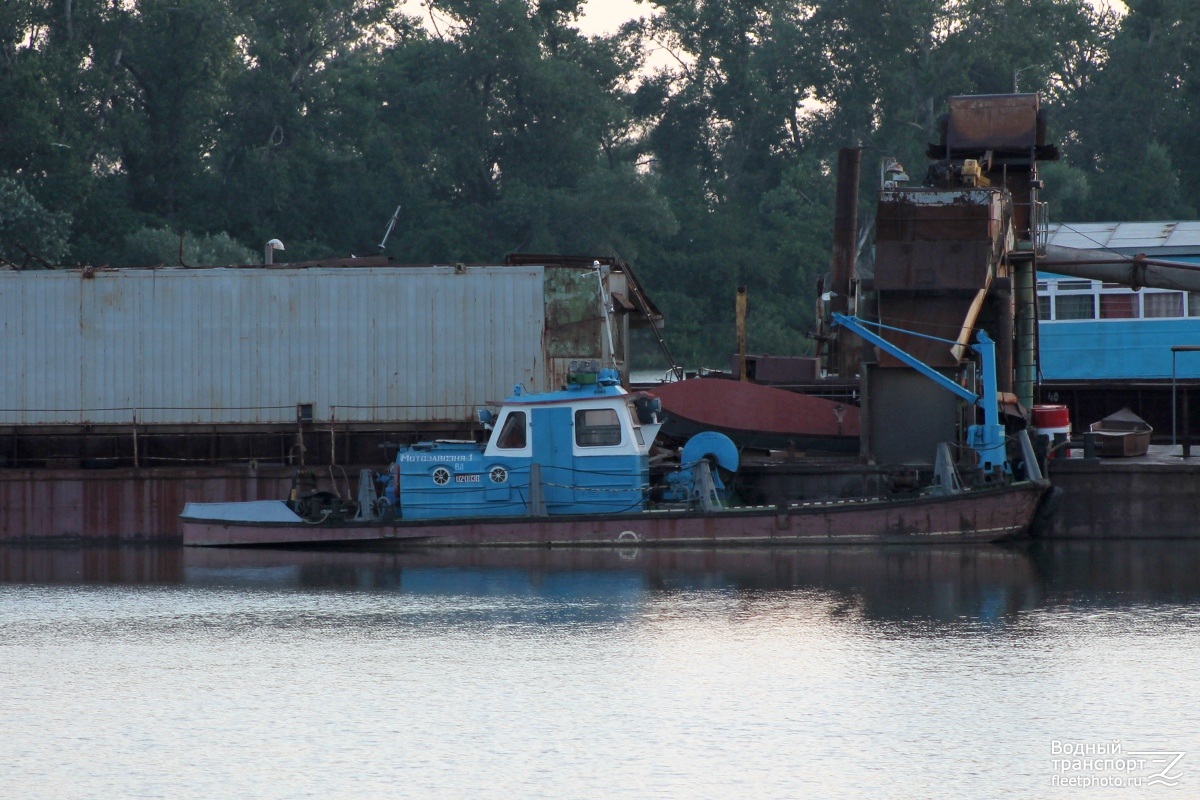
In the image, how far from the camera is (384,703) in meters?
12.5

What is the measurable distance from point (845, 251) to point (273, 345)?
11.8 metres

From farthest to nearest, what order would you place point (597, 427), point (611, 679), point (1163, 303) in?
point (1163, 303) < point (597, 427) < point (611, 679)

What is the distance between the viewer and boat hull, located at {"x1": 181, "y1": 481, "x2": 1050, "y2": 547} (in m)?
20.5

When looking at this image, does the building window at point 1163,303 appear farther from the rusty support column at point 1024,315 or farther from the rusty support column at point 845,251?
the rusty support column at point 1024,315

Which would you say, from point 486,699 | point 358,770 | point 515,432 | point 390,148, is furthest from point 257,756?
point 390,148

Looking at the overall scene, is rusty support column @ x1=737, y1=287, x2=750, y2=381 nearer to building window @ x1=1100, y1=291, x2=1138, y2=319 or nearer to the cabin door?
the cabin door

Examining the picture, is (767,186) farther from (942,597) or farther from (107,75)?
(942,597)

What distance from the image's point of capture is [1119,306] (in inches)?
1239

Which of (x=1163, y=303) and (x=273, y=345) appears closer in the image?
(x=273, y=345)

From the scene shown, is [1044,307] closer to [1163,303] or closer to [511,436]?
[1163,303]

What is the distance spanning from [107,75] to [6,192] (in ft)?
37.7

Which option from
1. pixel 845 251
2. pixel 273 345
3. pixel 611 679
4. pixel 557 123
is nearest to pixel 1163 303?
pixel 845 251
